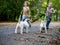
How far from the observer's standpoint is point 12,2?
2839cm

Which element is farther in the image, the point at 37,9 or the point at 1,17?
the point at 37,9

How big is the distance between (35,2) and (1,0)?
8.89 m

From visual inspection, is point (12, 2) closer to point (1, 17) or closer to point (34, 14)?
point (1, 17)

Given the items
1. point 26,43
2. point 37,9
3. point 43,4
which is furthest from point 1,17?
point 26,43

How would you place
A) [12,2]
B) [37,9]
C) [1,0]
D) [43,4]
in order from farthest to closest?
[43,4], [37,9], [12,2], [1,0]

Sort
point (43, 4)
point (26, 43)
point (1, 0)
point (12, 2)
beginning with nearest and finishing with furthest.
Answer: point (26, 43), point (1, 0), point (12, 2), point (43, 4)

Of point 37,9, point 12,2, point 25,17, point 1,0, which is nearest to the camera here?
point 25,17

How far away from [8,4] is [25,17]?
13.8 meters

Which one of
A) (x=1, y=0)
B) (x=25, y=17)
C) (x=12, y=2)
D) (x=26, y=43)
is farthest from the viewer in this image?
(x=12, y=2)

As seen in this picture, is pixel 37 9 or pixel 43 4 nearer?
pixel 37 9

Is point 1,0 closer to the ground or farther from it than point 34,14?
farther from it

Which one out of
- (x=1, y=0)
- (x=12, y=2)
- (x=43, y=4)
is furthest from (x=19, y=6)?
(x=43, y=4)

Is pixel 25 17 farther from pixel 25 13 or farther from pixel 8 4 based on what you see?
pixel 8 4

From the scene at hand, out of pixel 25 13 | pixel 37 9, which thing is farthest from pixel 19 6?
pixel 25 13
